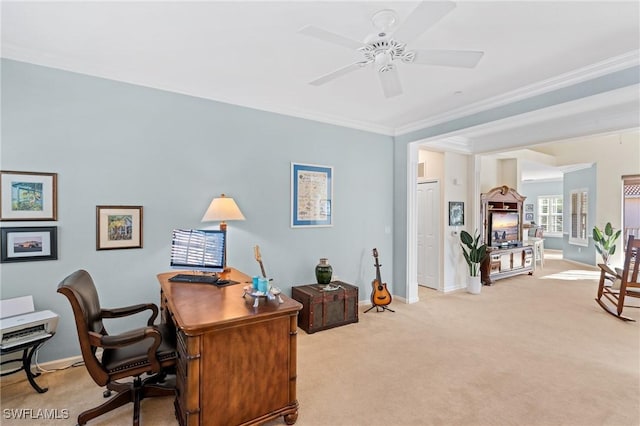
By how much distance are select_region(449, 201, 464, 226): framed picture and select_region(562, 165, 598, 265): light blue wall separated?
14.9ft

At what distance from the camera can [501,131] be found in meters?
4.98

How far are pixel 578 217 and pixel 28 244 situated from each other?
11.0 m

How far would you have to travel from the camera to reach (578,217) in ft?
27.6

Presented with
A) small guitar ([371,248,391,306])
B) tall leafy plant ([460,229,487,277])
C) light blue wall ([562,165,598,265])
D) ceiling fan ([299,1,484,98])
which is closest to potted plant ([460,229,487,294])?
Answer: tall leafy plant ([460,229,487,277])

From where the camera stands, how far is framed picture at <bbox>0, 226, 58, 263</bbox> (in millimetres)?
2521

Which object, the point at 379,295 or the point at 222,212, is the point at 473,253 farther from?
the point at 222,212

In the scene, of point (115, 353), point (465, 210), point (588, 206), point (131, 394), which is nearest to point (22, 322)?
point (115, 353)

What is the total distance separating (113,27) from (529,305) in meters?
5.80

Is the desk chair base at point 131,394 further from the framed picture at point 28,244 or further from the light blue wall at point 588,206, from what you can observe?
the light blue wall at point 588,206

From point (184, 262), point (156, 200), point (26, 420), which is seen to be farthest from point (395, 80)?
point (26, 420)

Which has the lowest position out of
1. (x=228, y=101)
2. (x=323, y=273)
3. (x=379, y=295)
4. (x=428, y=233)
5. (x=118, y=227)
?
(x=379, y=295)

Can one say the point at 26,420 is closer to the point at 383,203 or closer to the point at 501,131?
the point at 383,203

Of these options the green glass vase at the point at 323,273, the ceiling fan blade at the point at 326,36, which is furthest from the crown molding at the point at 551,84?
the green glass vase at the point at 323,273

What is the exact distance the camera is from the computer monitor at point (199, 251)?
262 cm
